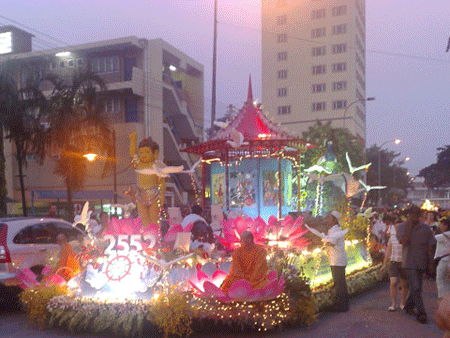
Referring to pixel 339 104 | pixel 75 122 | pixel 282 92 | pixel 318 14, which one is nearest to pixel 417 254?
pixel 75 122

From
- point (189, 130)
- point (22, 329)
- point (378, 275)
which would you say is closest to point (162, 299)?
point (22, 329)

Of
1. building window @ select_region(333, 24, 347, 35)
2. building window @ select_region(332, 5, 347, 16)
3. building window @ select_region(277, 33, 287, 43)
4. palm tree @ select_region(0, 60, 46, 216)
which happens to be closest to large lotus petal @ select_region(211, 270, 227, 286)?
palm tree @ select_region(0, 60, 46, 216)

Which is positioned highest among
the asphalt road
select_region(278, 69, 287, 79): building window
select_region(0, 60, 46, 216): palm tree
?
select_region(278, 69, 287, 79): building window

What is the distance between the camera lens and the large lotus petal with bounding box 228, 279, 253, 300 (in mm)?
7512

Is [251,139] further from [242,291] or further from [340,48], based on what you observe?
[340,48]

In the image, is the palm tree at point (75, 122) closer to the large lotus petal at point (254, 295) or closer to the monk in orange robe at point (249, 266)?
the monk in orange robe at point (249, 266)

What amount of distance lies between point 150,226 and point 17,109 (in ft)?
48.7

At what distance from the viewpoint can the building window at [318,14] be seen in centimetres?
6372

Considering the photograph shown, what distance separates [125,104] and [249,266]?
88.4 feet

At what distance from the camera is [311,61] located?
2493 inches

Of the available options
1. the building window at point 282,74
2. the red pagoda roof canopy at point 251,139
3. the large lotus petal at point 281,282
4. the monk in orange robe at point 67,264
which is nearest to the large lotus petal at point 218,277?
the large lotus petal at point 281,282

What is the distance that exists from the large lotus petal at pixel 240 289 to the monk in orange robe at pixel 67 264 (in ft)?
9.64

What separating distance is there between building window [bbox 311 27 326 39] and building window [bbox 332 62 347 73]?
4319mm

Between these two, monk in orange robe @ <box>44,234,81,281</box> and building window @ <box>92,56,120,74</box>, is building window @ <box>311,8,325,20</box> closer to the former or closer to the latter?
building window @ <box>92,56,120,74</box>
